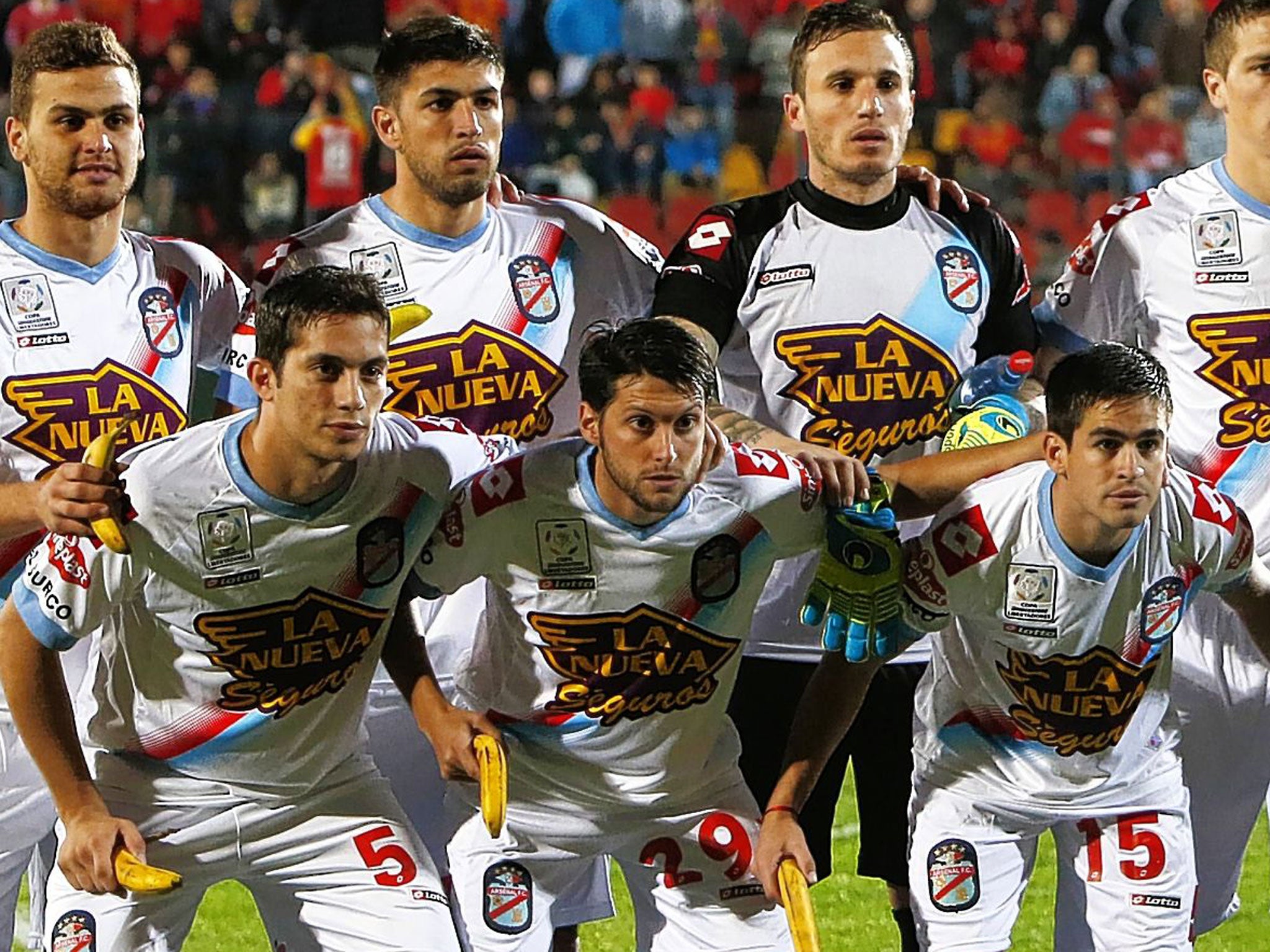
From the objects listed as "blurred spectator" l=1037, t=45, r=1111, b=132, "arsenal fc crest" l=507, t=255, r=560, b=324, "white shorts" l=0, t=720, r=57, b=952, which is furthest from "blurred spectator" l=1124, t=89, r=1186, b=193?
"white shorts" l=0, t=720, r=57, b=952

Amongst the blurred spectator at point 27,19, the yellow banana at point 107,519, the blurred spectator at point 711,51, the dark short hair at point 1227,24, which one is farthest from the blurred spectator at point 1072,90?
the yellow banana at point 107,519

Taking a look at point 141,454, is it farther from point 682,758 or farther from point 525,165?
point 525,165

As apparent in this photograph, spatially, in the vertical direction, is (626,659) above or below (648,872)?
above

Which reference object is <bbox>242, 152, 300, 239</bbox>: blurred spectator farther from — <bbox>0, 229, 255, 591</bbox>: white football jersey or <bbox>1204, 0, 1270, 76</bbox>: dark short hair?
<bbox>1204, 0, 1270, 76</bbox>: dark short hair

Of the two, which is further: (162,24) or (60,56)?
(162,24)

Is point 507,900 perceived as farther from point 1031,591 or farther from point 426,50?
point 426,50

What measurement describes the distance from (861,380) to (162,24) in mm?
10218

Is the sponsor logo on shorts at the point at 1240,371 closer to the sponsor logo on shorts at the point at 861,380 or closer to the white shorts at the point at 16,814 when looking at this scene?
the sponsor logo on shorts at the point at 861,380

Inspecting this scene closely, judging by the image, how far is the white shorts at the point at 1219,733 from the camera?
4.87 m

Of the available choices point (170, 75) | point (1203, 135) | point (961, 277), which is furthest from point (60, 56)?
point (1203, 135)

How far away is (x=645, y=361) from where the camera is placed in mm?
4059

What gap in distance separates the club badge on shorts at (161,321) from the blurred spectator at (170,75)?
8067 mm

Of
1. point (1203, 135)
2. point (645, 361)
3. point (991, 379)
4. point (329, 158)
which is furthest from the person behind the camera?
point (1203, 135)

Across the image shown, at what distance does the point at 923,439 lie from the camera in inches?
191
